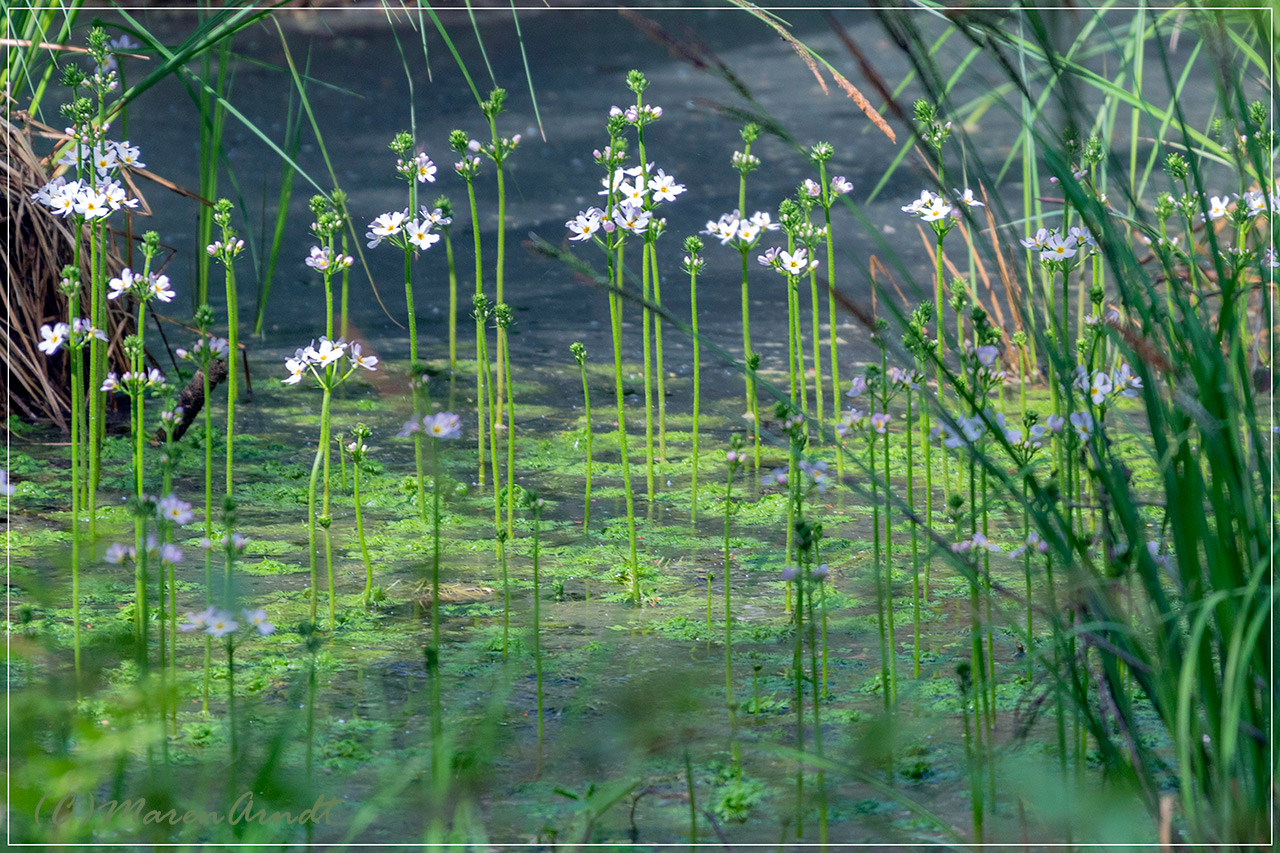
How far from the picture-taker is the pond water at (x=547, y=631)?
147 centimetres

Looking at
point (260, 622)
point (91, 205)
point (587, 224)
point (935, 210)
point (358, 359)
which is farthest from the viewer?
point (587, 224)

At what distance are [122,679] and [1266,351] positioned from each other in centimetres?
306

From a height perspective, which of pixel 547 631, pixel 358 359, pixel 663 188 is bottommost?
pixel 547 631

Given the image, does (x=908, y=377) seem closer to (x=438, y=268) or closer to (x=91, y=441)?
(x=91, y=441)

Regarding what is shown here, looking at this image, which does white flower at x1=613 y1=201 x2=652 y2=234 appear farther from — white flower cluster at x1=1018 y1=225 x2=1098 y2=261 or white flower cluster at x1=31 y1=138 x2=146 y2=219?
white flower cluster at x1=31 y1=138 x2=146 y2=219

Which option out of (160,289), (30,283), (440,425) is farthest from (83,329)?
(30,283)

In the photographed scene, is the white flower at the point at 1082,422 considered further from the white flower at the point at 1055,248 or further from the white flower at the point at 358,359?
the white flower at the point at 358,359

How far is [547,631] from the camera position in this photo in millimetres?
2102

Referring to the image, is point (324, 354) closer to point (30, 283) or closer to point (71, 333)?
point (71, 333)

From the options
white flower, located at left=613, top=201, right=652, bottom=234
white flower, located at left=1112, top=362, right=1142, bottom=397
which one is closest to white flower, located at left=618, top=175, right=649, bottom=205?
white flower, located at left=613, top=201, right=652, bottom=234

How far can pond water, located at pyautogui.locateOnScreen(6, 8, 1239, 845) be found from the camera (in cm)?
147

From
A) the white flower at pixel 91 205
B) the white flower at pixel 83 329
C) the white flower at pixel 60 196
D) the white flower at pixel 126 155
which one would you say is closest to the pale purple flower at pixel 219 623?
the white flower at pixel 83 329

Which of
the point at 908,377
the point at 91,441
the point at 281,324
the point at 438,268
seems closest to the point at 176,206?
the point at 438,268

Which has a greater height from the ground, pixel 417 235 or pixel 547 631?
pixel 417 235
